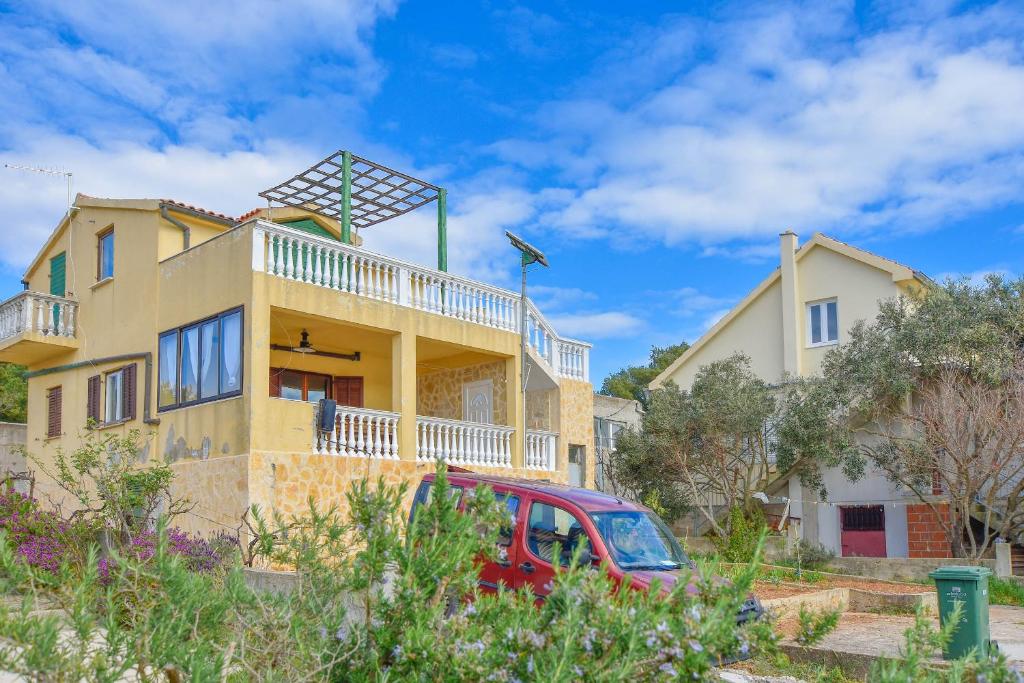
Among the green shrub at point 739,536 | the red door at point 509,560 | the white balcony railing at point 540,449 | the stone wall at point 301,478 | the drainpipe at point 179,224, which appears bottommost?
the green shrub at point 739,536

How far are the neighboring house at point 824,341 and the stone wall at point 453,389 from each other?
707 centimetres

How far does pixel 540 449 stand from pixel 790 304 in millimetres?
11036

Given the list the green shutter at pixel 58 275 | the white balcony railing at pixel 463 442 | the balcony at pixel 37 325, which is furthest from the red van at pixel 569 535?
the green shutter at pixel 58 275

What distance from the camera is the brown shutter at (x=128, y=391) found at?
1844 cm

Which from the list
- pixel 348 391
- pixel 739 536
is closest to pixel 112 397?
pixel 348 391

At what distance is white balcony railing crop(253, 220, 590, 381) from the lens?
54.0ft

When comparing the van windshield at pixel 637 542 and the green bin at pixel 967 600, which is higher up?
the van windshield at pixel 637 542

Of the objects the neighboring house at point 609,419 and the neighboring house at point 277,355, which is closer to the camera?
the neighboring house at point 277,355

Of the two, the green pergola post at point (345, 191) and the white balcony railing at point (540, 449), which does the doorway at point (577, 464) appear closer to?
the white balcony railing at point (540, 449)

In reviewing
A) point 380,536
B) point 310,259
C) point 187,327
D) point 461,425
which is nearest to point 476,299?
point 461,425

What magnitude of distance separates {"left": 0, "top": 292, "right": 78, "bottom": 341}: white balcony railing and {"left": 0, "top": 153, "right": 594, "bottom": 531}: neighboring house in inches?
1.6

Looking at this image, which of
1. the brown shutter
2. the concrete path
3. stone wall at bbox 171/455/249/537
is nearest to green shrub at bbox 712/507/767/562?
the concrete path

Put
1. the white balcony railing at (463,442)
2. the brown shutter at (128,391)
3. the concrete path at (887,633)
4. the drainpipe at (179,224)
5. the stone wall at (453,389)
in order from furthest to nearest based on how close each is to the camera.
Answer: the stone wall at (453,389)
the drainpipe at (179,224)
the brown shutter at (128,391)
the white balcony railing at (463,442)
the concrete path at (887,633)

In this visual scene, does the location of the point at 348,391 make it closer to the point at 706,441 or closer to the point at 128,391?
the point at 128,391
